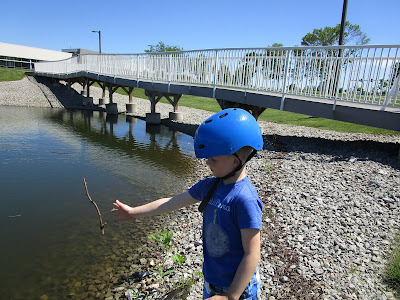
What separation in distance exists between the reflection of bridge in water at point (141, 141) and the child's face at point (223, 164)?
24.5 ft

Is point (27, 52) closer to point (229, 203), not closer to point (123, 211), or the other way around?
point (123, 211)

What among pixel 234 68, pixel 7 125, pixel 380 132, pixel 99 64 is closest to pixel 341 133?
pixel 380 132

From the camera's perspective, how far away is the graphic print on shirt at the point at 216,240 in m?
1.84

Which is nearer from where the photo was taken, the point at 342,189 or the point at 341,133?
the point at 342,189

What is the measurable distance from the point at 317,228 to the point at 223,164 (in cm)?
398

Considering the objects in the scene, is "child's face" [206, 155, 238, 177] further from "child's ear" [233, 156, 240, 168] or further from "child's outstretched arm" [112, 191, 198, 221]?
"child's outstretched arm" [112, 191, 198, 221]

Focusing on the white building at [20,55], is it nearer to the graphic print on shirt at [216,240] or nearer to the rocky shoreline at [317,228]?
the rocky shoreline at [317,228]

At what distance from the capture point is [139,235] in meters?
5.60

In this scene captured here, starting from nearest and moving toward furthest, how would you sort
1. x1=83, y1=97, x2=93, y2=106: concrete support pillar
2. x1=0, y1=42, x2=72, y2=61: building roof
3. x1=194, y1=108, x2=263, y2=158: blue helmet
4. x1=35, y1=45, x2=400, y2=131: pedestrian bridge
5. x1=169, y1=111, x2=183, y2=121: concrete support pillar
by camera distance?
1. x1=194, y1=108, x2=263, y2=158: blue helmet
2. x1=35, y1=45, x2=400, y2=131: pedestrian bridge
3. x1=169, y1=111, x2=183, y2=121: concrete support pillar
4. x1=83, y1=97, x2=93, y2=106: concrete support pillar
5. x1=0, y1=42, x2=72, y2=61: building roof

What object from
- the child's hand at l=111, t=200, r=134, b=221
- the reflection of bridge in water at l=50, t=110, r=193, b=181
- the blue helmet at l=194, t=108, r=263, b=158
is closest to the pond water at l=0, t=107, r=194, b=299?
the reflection of bridge in water at l=50, t=110, r=193, b=181

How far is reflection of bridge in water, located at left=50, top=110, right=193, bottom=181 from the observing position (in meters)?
11.0

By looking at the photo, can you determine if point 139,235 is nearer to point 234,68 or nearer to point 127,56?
point 234,68

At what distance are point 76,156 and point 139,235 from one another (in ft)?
23.4

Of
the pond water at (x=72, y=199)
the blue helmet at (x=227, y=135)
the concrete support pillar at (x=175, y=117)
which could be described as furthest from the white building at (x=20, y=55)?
the blue helmet at (x=227, y=135)
